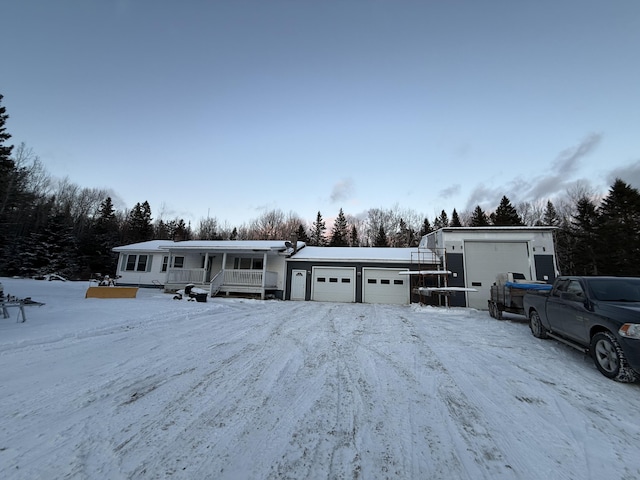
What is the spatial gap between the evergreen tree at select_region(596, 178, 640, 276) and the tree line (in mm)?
65

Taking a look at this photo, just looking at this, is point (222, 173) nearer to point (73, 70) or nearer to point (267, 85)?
point (267, 85)

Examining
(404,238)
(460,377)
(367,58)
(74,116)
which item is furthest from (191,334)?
(404,238)

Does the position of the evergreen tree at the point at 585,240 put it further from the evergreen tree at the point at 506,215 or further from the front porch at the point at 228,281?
the front porch at the point at 228,281

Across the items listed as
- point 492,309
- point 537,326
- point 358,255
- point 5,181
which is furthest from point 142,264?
point 537,326

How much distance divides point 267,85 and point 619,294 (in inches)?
576

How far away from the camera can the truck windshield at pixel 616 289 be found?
4.81 m

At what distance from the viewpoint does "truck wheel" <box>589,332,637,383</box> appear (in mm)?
3984

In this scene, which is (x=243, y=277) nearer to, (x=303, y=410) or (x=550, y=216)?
(x=303, y=410)

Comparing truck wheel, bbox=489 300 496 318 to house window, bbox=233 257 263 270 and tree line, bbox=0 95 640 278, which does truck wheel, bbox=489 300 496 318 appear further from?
house window, bbox=233 257 263 270

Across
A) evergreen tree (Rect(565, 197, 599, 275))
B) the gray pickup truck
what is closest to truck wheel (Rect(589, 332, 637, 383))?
the gray pickup truck

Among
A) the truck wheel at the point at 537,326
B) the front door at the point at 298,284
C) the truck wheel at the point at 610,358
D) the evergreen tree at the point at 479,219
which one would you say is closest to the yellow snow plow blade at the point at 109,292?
the front door at the point at 298,284

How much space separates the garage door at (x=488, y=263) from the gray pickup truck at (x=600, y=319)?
7.82 m

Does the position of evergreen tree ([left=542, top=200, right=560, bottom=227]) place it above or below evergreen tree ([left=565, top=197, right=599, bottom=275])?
above

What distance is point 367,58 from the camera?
12094 millimetres
